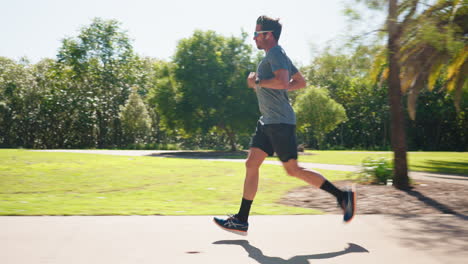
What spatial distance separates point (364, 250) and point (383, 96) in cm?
4444

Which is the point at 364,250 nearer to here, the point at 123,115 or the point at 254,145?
the point at 254,145

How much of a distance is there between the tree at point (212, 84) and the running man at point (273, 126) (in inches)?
968

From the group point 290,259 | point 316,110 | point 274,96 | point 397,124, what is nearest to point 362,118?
point 316,110

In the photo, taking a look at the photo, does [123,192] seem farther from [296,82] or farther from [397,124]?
[397,124]

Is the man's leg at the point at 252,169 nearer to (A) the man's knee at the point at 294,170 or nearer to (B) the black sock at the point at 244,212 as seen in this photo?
(B) the black sock at the point at 244,212

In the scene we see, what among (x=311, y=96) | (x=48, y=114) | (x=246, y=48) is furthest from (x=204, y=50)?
(x=48, y=114)

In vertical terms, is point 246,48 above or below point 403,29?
above

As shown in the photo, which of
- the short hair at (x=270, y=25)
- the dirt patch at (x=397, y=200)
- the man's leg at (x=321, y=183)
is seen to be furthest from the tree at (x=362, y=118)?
the man's leg at (x=321, y=183)

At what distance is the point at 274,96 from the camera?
4.45 m

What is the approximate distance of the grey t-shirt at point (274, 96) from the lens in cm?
439

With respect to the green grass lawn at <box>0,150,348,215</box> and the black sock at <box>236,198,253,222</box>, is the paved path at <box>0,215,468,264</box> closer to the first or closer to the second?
the black sock at <box>236,198,253,222</box>

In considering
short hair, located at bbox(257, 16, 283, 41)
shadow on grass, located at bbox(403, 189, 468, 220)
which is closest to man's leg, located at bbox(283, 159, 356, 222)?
short hair, located at bbox(257, 16, 283, 41)

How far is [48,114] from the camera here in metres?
44.1

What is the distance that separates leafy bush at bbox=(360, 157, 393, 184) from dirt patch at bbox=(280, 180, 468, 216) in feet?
1.68
